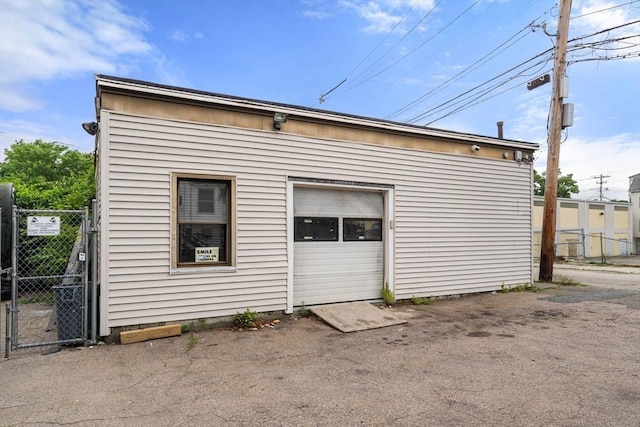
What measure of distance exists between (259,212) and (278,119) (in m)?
1.62

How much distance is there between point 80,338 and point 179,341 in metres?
1.27

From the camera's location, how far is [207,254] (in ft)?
19.6

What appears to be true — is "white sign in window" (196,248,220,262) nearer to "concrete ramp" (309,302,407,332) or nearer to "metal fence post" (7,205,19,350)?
"concrete ramp" (309,302,407,332)

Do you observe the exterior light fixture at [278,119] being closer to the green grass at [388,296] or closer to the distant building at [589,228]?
the green grass at [388,296]

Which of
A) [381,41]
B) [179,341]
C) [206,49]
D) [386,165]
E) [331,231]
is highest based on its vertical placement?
[381,41]

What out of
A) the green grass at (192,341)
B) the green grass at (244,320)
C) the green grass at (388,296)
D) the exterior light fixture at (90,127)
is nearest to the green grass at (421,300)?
the green grass at (388,296)

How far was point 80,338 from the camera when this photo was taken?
16.3 ft

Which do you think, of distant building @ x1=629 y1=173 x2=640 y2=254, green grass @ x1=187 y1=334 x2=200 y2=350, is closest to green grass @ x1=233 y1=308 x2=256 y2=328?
green grass @ x1=187 y1=334 x2=200 y2=350

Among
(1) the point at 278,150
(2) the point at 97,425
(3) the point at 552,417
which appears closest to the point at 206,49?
(1) the point at 278,150

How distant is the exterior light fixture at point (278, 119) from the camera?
20.6 ft

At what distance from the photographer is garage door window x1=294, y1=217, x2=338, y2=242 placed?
6.90 metres

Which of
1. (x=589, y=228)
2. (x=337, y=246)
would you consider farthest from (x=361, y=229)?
(x=589, y=228)

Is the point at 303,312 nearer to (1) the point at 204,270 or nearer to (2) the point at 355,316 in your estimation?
(2) the point at 355,316

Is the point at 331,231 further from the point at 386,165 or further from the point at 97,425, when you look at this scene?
the point at 97,425
